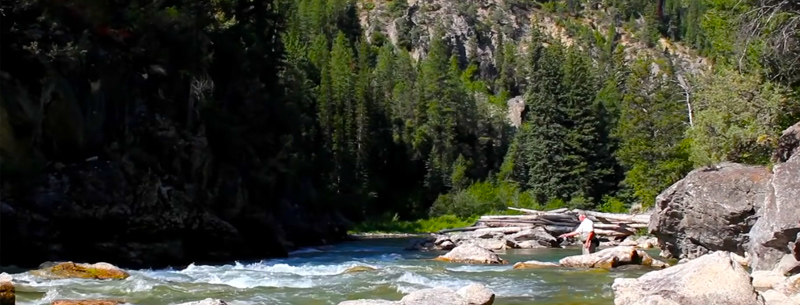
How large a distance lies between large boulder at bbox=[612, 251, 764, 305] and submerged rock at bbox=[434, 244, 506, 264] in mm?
12159

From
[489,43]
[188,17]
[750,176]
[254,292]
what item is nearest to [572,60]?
[188,17]

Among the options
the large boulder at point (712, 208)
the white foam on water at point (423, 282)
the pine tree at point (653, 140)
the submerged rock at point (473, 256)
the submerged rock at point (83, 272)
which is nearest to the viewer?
the white foam on water at point (423, 282)

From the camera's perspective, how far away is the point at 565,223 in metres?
36.0

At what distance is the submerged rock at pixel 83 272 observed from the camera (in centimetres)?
1816

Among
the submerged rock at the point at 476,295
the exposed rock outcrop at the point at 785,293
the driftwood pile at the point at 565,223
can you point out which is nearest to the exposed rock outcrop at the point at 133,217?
the driftwood pile at the point at 565,223

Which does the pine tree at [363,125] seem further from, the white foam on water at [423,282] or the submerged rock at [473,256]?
the white foam on water at [423,282]

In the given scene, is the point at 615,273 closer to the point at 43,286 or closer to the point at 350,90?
the point at 43,286

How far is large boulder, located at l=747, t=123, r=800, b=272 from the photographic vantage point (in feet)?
50.5

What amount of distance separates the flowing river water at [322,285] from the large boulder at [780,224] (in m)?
2.71

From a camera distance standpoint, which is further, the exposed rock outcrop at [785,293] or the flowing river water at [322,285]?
the flowing river water at [322,285]

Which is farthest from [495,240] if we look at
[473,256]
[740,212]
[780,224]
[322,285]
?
[780,224]

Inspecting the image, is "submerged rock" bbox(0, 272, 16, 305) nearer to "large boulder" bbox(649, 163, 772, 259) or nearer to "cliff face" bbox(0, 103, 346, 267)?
"cliff face" bbox(0, 103, 346, 267)

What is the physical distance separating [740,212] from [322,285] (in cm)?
1015

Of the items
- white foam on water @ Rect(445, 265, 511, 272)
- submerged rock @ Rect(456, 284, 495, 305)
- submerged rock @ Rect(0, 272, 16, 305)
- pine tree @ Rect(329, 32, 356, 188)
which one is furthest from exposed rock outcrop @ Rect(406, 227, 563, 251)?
pine tree @ Rect(329, 32, 356, 188)
